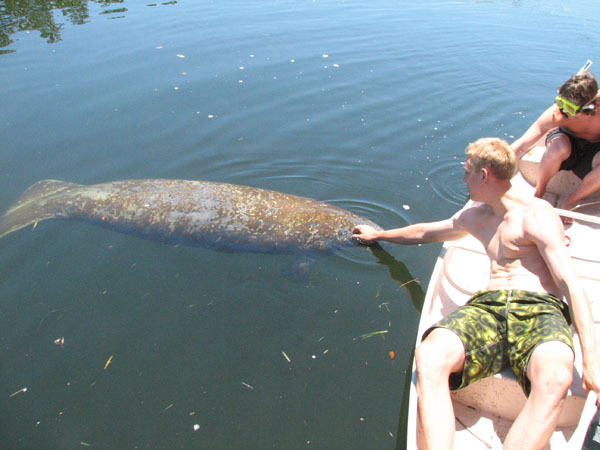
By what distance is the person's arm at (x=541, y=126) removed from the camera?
201 inches

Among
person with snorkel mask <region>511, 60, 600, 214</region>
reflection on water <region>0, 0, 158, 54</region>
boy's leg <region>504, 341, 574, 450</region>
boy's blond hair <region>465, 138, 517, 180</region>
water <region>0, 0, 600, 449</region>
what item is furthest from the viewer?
reflection on water <region>0, 0, 158, 54</region>

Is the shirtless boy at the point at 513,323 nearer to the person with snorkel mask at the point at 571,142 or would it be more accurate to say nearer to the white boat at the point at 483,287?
the white boat at the point at 483,287

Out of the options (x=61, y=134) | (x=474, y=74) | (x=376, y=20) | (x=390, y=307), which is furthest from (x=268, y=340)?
(x=376, y=20)

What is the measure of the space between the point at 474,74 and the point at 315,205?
740cm

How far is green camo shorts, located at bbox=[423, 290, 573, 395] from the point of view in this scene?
2938 millimetres

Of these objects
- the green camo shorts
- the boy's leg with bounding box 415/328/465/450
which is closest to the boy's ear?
the green camo shorts

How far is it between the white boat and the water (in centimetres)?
53

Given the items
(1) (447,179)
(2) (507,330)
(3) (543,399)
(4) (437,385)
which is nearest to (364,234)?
(2) (507,330)

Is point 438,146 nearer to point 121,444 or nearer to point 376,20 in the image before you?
point 121,444

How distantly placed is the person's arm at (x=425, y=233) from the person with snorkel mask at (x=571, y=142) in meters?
1.76

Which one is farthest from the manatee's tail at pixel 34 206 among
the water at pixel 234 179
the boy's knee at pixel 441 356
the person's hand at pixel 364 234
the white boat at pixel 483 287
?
the boy's knee at pixel 441 356

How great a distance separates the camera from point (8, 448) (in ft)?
11.3

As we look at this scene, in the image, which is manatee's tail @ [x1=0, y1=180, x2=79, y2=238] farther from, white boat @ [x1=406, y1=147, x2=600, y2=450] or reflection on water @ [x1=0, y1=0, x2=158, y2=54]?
reflection on water @ [x1=0, y1=0, x2=158, y2=54]

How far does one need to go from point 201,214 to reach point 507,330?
152 inches
